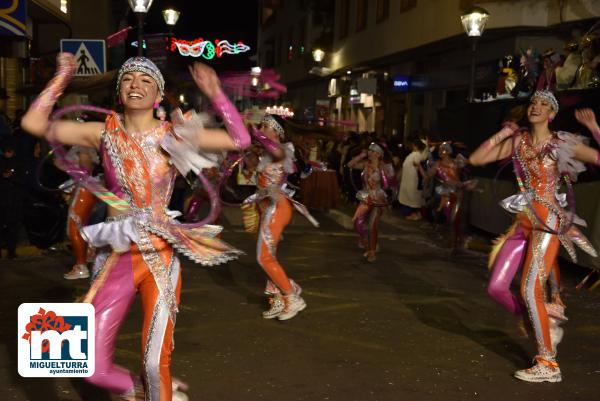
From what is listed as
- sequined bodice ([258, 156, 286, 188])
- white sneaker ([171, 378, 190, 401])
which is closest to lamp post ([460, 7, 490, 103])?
sequined bodice ([258, 156, 286, 188])

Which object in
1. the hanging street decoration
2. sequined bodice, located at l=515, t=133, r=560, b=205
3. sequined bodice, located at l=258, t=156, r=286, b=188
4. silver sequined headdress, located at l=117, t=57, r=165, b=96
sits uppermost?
the hanging street decoration

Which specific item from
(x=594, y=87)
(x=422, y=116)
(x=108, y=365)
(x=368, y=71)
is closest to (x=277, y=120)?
(x=108, y=365)

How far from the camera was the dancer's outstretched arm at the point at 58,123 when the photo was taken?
359cm

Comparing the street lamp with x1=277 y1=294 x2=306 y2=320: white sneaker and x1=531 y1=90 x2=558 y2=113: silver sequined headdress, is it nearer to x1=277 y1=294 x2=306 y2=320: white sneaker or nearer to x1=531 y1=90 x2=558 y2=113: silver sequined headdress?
x1=277 y1=294 x2=306 y2=320: white sneaker

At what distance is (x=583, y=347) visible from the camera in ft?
19.3

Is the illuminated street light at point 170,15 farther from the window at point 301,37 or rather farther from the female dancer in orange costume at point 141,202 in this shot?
the window at point 301,37

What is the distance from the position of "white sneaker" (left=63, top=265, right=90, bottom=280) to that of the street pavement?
16cm

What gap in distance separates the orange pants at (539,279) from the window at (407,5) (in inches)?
660

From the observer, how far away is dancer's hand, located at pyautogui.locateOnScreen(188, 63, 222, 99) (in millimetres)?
3465

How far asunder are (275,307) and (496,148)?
2535 mm

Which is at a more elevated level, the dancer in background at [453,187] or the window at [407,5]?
the window at [407,5]

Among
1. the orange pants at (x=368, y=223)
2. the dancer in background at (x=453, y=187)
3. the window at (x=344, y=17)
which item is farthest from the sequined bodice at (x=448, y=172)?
the window at (x=344, y=17)

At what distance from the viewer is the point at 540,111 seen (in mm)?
5234

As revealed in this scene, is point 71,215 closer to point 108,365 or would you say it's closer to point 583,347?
point 108,365
